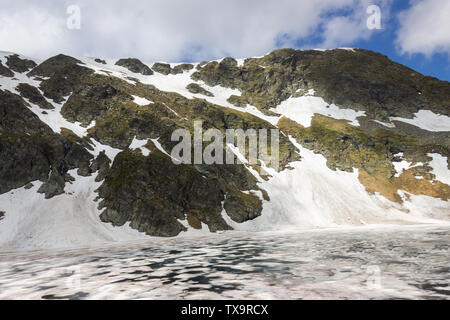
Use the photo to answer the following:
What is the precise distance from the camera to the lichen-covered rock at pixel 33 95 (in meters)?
101

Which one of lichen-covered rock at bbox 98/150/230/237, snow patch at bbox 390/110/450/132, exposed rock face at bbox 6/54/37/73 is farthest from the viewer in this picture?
exposed rock face at bbox 6/54/37/73

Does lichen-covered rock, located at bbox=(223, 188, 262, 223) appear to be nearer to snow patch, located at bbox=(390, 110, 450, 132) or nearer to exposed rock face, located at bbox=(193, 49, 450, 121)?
exposed rock face, located at bbox=(193, 49, 450, 121)

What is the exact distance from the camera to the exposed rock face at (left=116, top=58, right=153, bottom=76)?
185125 millimetres

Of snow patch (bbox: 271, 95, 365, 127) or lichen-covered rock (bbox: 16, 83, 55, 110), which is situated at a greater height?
snow patch (bbox: 271, 95, 365, 127)

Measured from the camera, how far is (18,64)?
131m

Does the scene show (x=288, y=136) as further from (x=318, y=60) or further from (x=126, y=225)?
(x=318, y=60)

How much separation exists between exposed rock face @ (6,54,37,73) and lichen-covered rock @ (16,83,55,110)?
30.5 metres

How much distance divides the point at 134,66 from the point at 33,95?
306 ft

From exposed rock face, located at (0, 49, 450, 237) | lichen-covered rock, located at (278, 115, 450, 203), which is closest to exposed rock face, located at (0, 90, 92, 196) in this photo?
exposed rock face, located at (0, 49, 450, 237)

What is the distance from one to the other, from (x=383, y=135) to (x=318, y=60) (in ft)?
318

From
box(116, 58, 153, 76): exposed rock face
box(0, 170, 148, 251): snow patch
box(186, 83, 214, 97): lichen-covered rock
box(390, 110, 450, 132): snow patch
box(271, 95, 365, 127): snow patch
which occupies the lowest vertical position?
box(0, 170, 148, 251): snow patch

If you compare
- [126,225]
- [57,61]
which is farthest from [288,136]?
[57,61]

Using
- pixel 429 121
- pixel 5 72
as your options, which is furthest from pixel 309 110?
pixel 5 72

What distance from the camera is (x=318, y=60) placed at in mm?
191750
